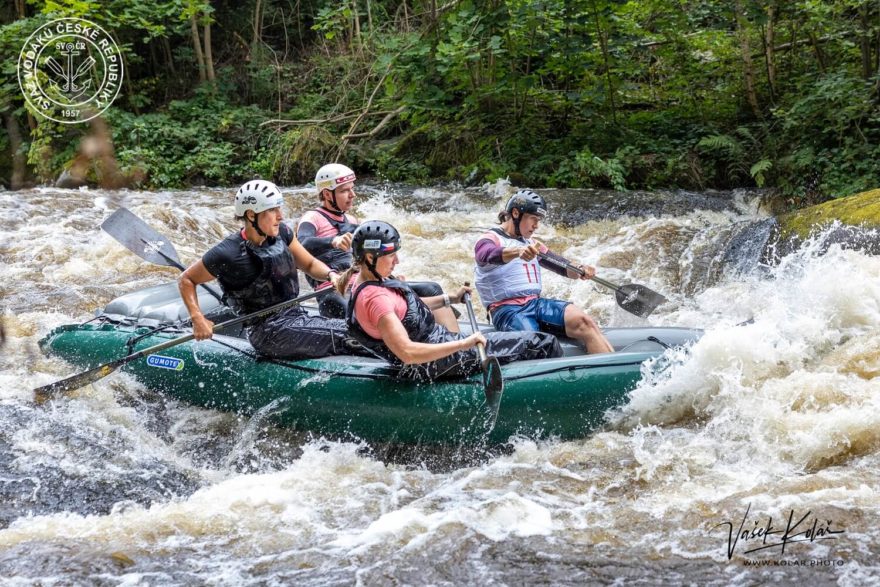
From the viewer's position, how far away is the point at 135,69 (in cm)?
1409

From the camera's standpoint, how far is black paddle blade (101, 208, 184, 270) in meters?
5.37

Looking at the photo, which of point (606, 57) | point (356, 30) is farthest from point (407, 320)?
point (356, 30)

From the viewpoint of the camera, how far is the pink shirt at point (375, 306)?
3.82 metres

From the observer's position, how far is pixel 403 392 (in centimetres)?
418

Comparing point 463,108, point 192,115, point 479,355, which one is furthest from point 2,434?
point 192,115

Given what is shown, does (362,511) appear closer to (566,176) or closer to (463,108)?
(566,176)

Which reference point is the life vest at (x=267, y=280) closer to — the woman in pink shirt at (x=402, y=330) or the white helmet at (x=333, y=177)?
the woman in pink shirt at (x=402, y=330)

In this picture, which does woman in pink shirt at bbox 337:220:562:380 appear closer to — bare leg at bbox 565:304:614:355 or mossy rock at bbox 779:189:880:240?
bare leg at bbox 565:304:614:355

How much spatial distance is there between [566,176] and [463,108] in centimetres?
197

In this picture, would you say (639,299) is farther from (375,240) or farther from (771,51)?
(771,51)

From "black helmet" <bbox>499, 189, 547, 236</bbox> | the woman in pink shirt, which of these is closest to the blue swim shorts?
the woman in pink shirt

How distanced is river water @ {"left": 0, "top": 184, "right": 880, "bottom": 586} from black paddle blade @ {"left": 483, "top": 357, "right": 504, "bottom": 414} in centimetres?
34
